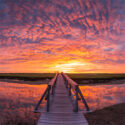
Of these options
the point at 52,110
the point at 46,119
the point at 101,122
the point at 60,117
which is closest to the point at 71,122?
the point at 60,117

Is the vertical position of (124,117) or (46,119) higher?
(46,119)

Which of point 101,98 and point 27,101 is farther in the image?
point 101,98

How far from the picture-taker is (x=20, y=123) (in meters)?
6.99

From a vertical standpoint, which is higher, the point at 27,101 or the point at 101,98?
A: the point at 27,101

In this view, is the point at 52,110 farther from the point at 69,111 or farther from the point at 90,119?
the point at 90,119

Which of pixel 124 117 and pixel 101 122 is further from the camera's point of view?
pixel 124 117

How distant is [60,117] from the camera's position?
609 centimetres

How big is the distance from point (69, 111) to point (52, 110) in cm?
96

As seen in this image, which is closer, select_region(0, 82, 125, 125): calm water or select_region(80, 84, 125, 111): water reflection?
select_region(0, 82, 125, 125): calm water

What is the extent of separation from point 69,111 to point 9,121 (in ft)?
11.9

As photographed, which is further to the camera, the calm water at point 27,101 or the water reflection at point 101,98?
the water reflection at point 101,98

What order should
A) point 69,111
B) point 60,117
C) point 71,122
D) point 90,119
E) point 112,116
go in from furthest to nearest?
point 112,116 < point 90,119 < point 69,111 < point 60,117 < point 71,122

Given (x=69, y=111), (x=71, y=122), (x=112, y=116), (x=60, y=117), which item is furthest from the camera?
(x=112, y=116)

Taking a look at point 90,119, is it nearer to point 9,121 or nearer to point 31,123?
point 31,123
